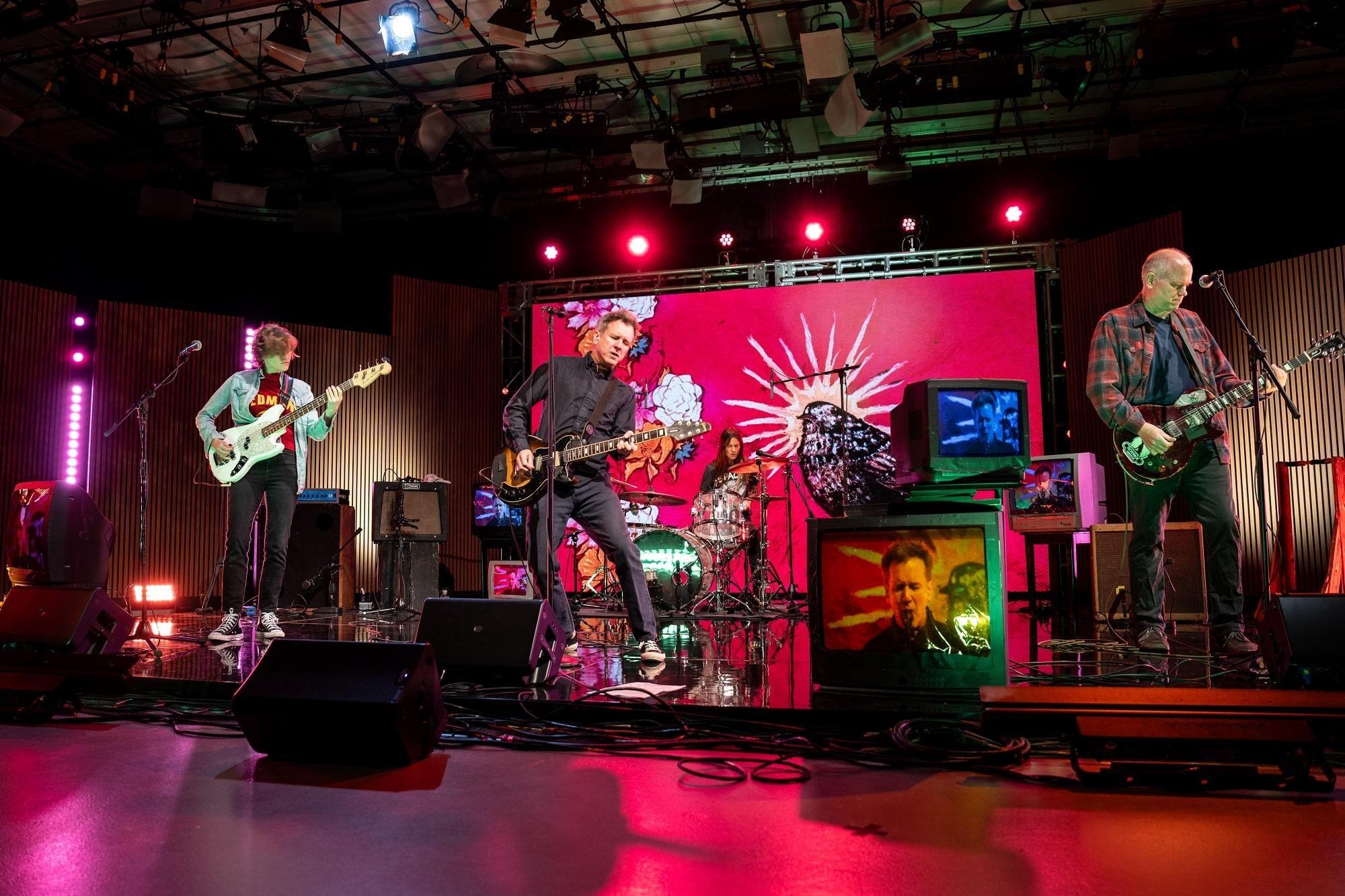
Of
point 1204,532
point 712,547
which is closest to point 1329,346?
point 1204,532

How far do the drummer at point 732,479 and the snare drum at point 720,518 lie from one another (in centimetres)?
8

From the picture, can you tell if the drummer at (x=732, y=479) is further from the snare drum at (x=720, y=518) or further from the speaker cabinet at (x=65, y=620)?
the speaker cabinet at (x=65, y=620)

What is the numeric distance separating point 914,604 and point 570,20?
755cm

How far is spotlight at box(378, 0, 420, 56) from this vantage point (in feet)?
30.1

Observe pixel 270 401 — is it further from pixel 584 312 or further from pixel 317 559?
pixel 584 312

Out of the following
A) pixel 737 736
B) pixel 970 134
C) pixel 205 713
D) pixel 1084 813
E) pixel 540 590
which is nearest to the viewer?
pixel 1084 813

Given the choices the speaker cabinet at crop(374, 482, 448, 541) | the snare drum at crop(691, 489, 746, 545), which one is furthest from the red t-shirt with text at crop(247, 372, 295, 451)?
the snare drum at crop(691, 489, 746, 545)

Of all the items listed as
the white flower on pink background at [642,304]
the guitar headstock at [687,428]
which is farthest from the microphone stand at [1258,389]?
the white flower on pink background at [642,304]

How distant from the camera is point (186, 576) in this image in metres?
10.7

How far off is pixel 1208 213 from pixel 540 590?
1089cm

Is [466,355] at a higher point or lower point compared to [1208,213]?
lower

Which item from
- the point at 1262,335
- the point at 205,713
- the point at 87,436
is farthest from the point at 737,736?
the point at 87,436

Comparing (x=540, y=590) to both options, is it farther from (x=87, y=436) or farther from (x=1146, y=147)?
(x=1146, y=147)

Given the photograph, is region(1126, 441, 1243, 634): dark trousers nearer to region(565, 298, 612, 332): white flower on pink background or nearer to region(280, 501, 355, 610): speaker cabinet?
region(565, 298, 612, 332): white flower on pink background
